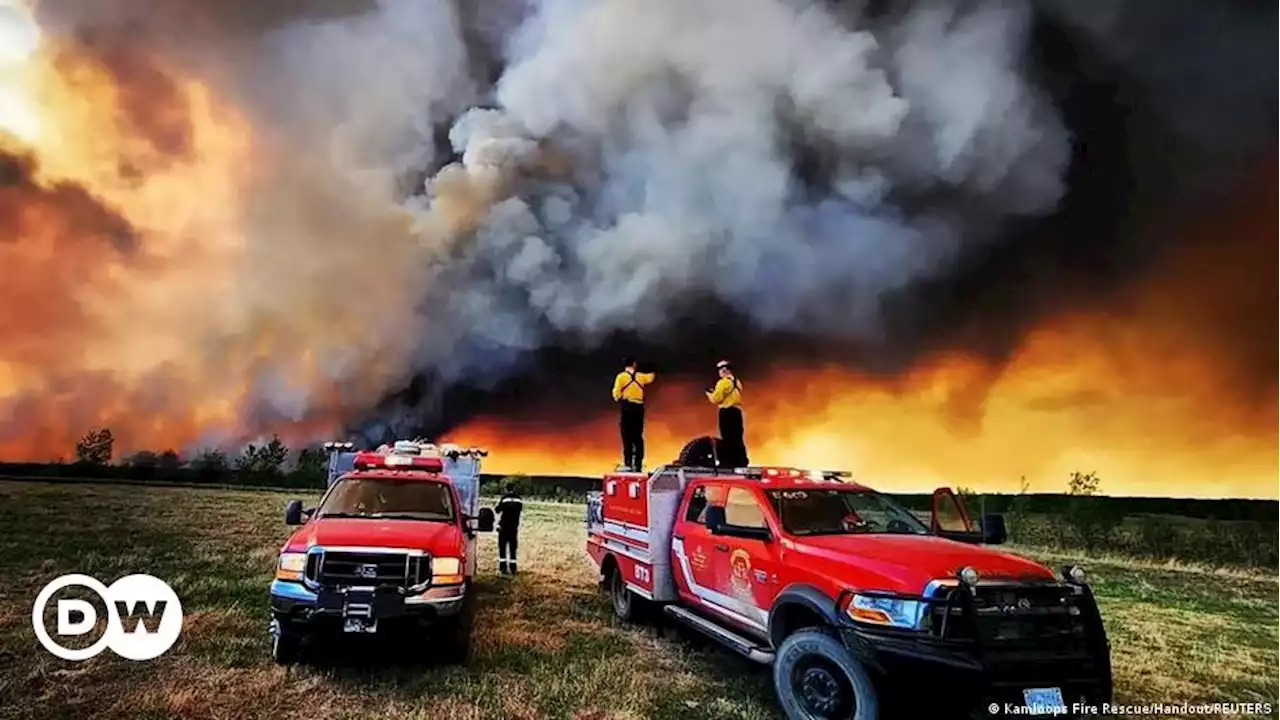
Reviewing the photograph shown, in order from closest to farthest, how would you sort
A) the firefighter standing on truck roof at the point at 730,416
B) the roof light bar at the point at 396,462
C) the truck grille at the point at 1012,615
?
the truck grille at the point at 1012,615, the roof light bar at the point at 396,462, the firefighter standing on truck roof at the point at 730,416

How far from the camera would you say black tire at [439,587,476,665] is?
18.4 ft

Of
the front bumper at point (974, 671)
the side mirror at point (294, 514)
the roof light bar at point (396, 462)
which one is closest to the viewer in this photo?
the front bumper at point (974, 671)

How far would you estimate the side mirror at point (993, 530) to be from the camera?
16.6ft

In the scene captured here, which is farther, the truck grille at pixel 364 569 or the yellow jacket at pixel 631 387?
the yellow jacket at pixel 631 387

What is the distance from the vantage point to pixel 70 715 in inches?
178

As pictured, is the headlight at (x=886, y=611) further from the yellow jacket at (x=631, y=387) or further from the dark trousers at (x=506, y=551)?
the dark trousers at (x=506, y=551)

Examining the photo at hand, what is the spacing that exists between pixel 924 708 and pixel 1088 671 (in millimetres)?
938

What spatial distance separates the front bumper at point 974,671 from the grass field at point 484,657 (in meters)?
1.36

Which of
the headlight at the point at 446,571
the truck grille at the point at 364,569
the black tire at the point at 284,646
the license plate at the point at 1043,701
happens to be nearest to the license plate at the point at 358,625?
the truck grille at the point at 364,569

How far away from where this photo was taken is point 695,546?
6.15 meters

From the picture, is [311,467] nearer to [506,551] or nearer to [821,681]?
[506,551]

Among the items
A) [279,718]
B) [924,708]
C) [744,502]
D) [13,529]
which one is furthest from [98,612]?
[924,708]

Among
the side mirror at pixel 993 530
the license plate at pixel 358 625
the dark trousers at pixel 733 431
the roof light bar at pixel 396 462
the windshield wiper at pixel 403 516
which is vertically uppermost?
the dark trousers at pixel 733 431

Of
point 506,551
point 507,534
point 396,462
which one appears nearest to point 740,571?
point 396,462
